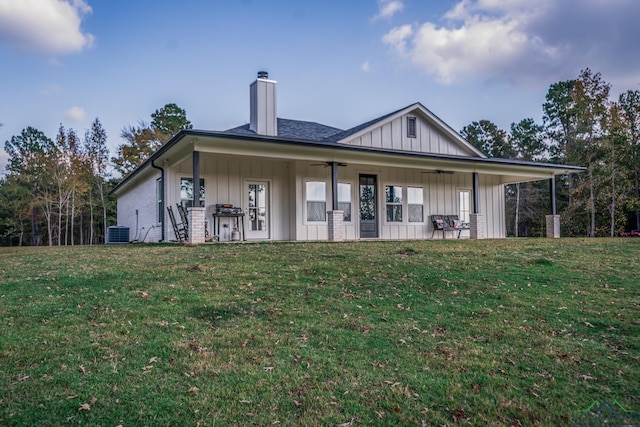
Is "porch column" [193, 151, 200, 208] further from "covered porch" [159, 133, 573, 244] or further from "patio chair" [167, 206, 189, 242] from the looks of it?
"patio chair" [167, 206, 189, 242]

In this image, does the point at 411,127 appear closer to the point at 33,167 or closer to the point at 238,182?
the point at 238,182

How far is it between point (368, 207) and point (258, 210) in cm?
371

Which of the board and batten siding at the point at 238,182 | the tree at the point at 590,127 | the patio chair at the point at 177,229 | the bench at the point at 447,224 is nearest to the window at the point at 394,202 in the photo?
the bench at the point at 447,224

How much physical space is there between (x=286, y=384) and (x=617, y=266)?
669 centimetres

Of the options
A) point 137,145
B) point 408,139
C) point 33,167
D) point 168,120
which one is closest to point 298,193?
point 408,139

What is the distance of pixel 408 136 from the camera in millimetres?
13703

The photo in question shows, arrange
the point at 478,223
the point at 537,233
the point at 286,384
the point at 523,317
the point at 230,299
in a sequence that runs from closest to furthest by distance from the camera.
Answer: the point at 286,384 < the point at 523,317 < the point at 230,299 < the point at 478,223 < the point at 537,233

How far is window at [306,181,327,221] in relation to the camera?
12.7 meters

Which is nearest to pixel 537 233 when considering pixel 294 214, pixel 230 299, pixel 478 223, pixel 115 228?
pixel 478 223

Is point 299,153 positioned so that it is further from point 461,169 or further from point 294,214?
point 461,169

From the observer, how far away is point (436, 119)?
547 inches

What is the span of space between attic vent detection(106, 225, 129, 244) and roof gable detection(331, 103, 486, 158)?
9.72 metres

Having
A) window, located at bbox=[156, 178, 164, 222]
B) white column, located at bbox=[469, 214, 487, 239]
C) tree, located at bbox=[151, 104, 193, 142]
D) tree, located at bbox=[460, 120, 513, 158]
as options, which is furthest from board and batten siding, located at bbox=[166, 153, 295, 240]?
tree, located at bbox=[460, 120, 513, 158]

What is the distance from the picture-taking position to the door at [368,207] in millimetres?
13633
